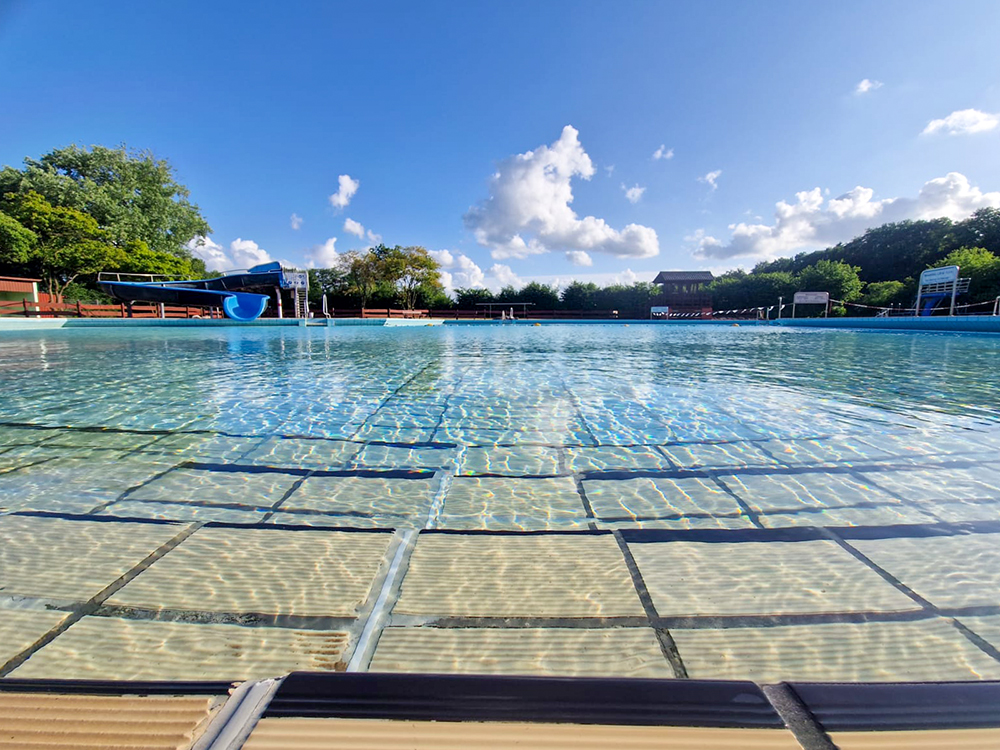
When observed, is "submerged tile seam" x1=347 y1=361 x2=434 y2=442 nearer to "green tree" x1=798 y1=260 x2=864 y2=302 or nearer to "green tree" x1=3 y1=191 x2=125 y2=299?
"green tree" x1=3 y1=191 x2=125 y2=299

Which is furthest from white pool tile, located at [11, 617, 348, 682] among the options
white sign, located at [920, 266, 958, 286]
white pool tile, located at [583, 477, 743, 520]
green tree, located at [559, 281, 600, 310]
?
green tree, located at [559, 281, 600, 310]

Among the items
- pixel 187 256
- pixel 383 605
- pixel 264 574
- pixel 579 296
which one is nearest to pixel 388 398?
pixel 264 574

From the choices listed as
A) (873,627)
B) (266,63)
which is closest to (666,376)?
(873,627)

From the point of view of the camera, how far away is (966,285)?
1886 centimetres

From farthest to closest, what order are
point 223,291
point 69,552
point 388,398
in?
point 223,291
point 388,398
point 69,552

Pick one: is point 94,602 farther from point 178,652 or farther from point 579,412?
point 579,412

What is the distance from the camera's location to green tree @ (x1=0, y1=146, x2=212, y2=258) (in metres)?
24.0

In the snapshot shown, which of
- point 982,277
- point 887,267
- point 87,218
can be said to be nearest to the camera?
point 982,277

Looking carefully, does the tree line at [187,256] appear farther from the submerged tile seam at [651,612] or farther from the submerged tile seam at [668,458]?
the submerged tile seam at [651,612]

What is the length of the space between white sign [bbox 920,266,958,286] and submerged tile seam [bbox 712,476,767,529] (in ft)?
76.2

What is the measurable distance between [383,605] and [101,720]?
625mm

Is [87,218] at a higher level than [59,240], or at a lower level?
higher

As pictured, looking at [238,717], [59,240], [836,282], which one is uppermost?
[59,240]

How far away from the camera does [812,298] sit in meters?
24.2
